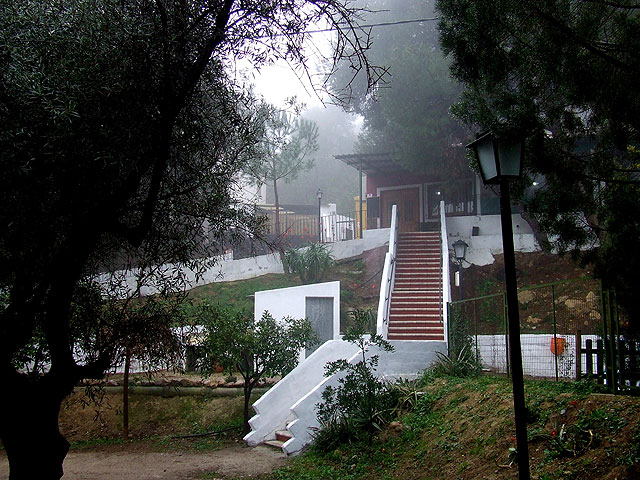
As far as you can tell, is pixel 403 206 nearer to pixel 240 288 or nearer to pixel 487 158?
pixel 240 288

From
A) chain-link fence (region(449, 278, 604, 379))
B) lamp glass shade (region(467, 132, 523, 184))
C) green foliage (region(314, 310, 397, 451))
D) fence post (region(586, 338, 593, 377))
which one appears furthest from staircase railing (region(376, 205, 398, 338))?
lamp glass shade (region(467, 132, 523, 184))

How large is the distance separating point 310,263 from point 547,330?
27.6ft

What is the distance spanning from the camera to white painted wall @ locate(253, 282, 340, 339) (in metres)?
15.8

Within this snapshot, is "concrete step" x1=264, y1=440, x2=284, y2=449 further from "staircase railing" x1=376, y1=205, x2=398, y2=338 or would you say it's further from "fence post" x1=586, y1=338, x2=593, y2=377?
"fence post" x1=586, y1=338, x2=593, y2=377

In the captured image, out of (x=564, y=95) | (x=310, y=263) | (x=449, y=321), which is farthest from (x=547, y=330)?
(x=310, y=263)

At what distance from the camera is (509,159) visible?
5.63 m

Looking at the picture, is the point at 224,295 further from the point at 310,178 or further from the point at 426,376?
the point at 310,178

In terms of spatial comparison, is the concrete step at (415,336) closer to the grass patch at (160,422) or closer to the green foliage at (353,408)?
the green foliage at (353,408)

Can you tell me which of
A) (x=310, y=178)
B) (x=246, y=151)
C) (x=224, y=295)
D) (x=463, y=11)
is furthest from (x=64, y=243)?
(x=310, y=178)

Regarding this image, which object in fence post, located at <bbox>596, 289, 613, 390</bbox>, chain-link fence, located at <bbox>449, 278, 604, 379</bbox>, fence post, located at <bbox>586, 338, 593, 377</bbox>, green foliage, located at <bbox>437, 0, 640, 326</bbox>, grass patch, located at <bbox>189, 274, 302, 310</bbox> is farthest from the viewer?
grass patch, located at <bbox>189, 274, 302, 310</bbox>

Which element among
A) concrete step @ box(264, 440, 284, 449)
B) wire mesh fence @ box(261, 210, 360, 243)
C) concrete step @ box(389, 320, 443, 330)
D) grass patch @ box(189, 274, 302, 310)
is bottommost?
concrete step @ box(264, 440, 284, 449)

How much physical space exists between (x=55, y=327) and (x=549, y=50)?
5.72 m

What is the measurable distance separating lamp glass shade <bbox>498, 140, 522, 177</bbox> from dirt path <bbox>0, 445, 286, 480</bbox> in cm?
657

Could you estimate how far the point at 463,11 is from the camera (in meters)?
6.44
